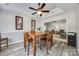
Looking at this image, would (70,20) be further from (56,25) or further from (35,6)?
(35,6)

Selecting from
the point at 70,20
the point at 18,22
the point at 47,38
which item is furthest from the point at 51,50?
the point at 18,22

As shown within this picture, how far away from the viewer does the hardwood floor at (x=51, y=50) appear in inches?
59.4

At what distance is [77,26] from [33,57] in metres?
0.94

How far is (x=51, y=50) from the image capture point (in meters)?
1.57

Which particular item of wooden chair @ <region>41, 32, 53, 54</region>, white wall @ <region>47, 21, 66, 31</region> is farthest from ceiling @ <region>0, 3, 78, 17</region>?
wooden chair @ <region>41, 32, 53, 54</region>

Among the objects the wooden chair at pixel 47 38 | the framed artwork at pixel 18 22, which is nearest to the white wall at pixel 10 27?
the framed artwork at pixel 18 22

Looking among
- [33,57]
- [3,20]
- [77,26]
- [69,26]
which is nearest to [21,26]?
[3,20]

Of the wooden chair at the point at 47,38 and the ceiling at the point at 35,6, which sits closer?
the ceiling at the point at 35,6

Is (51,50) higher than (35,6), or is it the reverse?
(35,6)

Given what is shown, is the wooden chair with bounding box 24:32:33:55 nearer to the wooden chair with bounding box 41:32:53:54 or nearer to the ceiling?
the wooden chair with bounding box 41:32:53:54

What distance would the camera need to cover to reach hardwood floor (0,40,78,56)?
151 cm

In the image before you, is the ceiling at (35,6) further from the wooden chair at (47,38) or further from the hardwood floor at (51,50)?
the hardwood floor at (51,50)

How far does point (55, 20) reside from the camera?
160 cm

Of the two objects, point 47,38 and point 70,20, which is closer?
point 70,20
